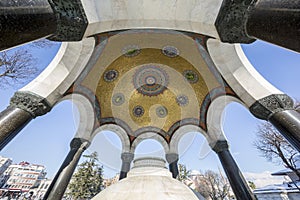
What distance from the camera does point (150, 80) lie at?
311 inches

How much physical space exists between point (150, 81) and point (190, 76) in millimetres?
1988

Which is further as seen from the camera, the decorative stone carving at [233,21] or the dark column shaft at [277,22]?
the decorative stone carving at [233,21]

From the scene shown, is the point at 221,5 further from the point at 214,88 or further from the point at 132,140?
the point at 132,140

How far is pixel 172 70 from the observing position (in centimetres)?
716

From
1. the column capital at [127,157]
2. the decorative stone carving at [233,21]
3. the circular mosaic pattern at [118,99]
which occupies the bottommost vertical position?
the decorative stone carving at [233,21]

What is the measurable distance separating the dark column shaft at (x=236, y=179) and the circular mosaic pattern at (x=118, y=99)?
5.03 m

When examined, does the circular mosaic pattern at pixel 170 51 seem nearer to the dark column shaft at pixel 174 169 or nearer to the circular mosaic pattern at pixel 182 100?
the circular mosaic pattern at pixel 182 100

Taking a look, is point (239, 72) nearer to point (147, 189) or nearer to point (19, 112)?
point (147, 189)

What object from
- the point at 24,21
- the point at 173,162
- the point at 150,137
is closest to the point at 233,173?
the point at 173,162

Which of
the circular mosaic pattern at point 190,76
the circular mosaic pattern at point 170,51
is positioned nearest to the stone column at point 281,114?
the circular mosaic pattern at point 190,76

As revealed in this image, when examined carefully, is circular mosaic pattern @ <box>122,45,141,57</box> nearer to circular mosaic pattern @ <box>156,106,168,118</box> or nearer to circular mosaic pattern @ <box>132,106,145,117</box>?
circular mosaic pattern @ <box>132,106,145,117</box>

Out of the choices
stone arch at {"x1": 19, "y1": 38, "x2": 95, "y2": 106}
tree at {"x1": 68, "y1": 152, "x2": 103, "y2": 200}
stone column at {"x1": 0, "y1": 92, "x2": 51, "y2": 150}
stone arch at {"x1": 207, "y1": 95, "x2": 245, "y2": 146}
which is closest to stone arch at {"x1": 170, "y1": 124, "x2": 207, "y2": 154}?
stone arch at {"x1": 207, "y1": 95, "x2": 245, "y2": 146}

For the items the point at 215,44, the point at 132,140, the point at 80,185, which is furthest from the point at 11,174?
the point at 215,44

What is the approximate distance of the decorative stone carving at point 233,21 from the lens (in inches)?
79.5
